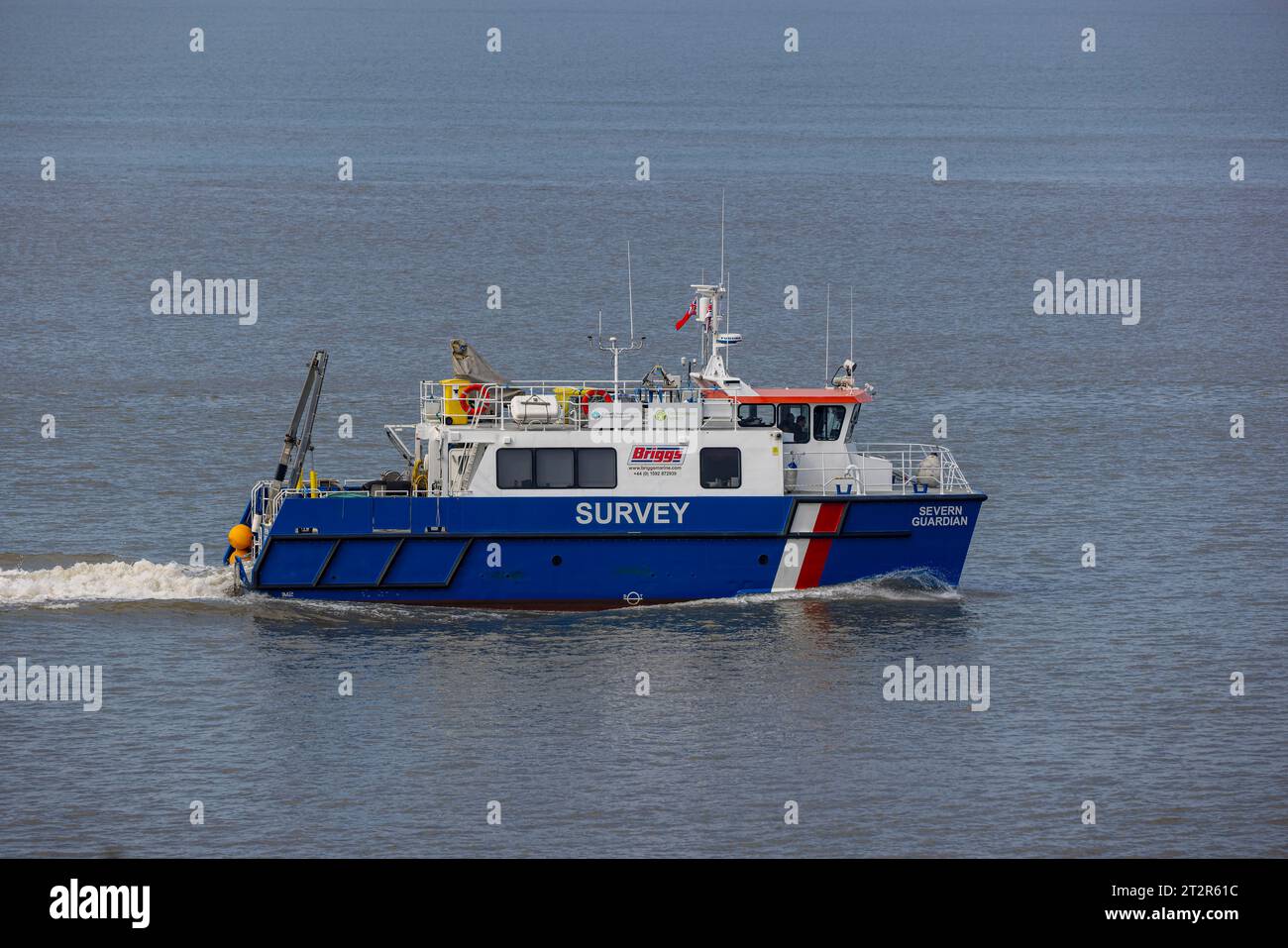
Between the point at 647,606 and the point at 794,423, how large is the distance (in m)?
4.30

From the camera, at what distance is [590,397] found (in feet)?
120

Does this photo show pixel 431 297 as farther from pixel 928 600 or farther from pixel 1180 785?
pixel 1180 785

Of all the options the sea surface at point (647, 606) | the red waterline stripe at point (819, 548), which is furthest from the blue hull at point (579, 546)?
the sea surface at point (647, 606)

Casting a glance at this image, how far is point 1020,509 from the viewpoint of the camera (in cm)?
4431

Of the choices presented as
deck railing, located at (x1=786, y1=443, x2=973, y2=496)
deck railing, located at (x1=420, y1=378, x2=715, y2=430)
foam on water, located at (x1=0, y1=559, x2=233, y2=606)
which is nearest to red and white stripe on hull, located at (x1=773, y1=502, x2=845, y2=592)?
deck railing, located at (x1=786, y1=443, x2=973, y2=496)

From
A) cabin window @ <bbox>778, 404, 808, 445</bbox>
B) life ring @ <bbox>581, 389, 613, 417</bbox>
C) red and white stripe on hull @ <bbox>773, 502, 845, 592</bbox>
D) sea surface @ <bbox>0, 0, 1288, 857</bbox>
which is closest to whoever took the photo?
sea surface @ <bbox>0, 0, 1288, 857</bbox>

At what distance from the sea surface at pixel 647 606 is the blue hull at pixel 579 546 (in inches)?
22.0

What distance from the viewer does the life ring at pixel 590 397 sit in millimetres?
35969

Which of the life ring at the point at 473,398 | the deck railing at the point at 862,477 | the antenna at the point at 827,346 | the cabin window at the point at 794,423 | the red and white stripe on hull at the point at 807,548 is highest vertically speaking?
the antenna at the point at 827,346

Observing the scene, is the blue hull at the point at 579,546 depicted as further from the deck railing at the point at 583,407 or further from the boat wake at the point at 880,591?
the deck railing at the point at 583,407

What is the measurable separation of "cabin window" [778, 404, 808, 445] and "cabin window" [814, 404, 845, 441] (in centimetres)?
20

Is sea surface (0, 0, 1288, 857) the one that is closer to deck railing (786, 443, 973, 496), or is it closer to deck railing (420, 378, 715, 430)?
deck railing (786, 443, 973, 496)

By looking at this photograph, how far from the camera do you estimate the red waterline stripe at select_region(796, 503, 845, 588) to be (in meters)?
35.3

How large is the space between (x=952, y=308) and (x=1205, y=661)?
36251 millimetres
